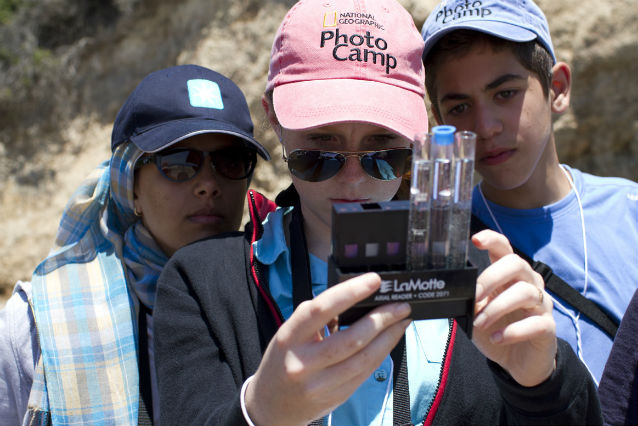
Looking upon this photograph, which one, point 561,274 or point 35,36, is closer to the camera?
point 561,274

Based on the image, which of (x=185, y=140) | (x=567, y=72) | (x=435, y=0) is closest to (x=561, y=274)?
(x=567, y=72)

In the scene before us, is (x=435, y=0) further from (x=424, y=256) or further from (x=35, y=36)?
(x=35, y=36)

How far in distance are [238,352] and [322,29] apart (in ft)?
3.13

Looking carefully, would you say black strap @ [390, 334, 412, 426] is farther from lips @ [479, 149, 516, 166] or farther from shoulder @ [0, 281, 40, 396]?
shoulder @ [0, 281, 40, 396]

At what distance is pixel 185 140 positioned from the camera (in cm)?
213

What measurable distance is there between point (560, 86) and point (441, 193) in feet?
5.64

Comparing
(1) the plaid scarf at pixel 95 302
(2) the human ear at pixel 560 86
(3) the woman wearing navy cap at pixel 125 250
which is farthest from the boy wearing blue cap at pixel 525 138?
(1) the plaid scarf at pixel 95 302

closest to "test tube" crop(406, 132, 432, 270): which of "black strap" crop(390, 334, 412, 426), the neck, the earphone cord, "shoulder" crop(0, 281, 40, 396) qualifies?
"black strap" crop(390, 334, 412, 426)

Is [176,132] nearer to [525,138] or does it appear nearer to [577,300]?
[525,138]

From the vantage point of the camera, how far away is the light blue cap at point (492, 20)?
6.89ft

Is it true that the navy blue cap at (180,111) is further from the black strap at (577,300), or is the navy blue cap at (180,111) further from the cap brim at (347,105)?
the black strap at (577,300)

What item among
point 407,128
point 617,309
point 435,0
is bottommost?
point 617,309

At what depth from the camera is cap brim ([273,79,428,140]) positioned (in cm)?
150

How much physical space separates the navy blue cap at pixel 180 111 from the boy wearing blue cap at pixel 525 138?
0.84 metres
